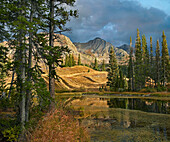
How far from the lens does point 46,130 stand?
19.1 ft

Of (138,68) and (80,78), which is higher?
(138,68)

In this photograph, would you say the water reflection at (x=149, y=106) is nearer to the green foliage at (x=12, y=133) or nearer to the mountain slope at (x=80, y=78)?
the green foliage at (x=12, y=133)

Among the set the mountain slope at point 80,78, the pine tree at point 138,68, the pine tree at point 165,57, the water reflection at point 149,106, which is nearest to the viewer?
the water reflection at point 149,106

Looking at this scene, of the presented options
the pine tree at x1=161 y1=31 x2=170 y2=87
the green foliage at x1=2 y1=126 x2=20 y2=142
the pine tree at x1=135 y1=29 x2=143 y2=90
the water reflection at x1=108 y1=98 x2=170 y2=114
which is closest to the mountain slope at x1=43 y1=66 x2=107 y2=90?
the pine tree at x1=135 y1=29 x2=143 y2=90

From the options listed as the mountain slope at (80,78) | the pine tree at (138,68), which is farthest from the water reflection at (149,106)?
the mountain slope at (80,78)

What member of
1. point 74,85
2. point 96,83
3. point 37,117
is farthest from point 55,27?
point 96,83

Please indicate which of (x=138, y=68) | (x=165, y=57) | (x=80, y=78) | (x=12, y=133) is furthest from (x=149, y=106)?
(x=80, y=78)

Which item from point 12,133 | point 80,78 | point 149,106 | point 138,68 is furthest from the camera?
point 80,78

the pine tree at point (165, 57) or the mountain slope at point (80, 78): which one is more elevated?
the pine tree at point (165, 57)

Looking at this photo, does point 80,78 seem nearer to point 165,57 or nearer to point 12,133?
point 165,57

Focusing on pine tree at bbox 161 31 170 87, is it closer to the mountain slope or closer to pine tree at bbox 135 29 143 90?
pine tree at bbox 135 29 143 90

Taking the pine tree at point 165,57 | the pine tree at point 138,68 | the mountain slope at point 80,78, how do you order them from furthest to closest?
the mountain slope at point 80,78
the pine tree at point 165,57
the pine tree at point 138,68

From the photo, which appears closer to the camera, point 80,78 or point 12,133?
point 12,133

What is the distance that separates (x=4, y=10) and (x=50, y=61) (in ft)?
10.1
